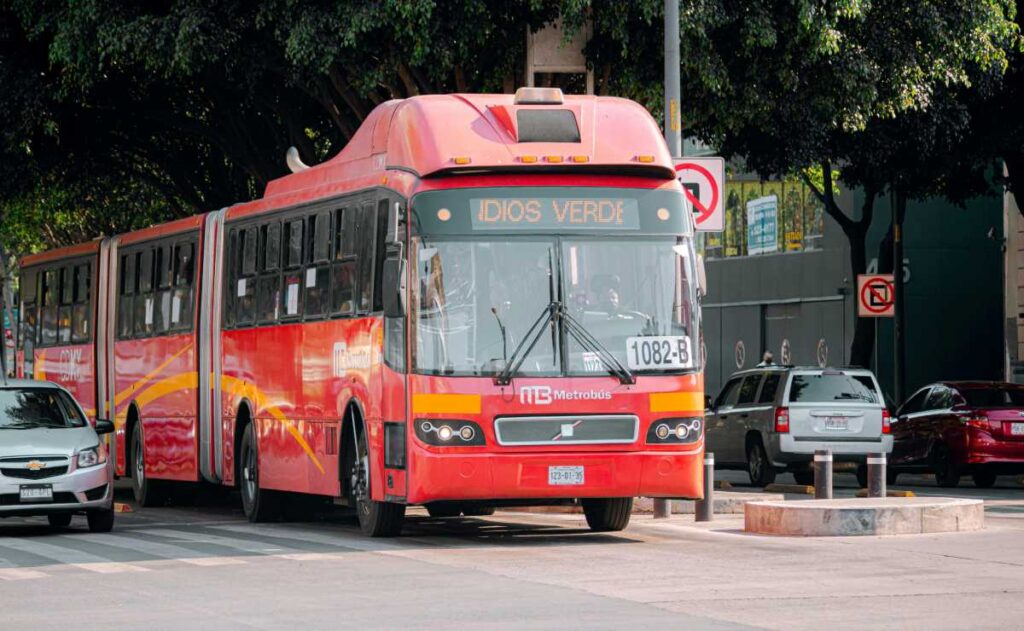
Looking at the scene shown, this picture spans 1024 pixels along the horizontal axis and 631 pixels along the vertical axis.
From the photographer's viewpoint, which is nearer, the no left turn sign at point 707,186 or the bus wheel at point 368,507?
the bus wheel at point 368,507

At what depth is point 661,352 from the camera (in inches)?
659

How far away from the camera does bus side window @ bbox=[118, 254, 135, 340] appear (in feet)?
86.1

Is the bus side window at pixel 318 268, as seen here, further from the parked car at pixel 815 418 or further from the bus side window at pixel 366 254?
the parked car at pixel 815 418

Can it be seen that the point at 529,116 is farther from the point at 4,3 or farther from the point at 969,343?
the point at 969,343

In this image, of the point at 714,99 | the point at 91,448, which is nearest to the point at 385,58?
the point at 714,99

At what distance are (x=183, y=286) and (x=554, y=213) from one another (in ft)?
27.5

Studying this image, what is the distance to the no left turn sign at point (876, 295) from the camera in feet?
111

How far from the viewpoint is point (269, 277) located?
817 inches

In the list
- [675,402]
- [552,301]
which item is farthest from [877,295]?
[552,301]

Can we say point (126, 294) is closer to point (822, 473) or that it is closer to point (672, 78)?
point (672, 78)

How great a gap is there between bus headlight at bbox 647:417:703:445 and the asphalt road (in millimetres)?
889

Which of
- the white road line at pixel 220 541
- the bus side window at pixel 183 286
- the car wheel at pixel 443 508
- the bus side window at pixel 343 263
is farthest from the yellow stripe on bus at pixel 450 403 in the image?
the bus side window at pixel 183 286

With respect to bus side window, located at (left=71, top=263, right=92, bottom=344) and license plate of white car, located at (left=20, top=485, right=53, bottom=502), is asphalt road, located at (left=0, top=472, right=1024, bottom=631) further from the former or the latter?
bus side window, located at (left=71, top=263, right=92, bottom=344)

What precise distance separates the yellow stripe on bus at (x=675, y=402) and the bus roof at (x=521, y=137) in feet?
6.19
